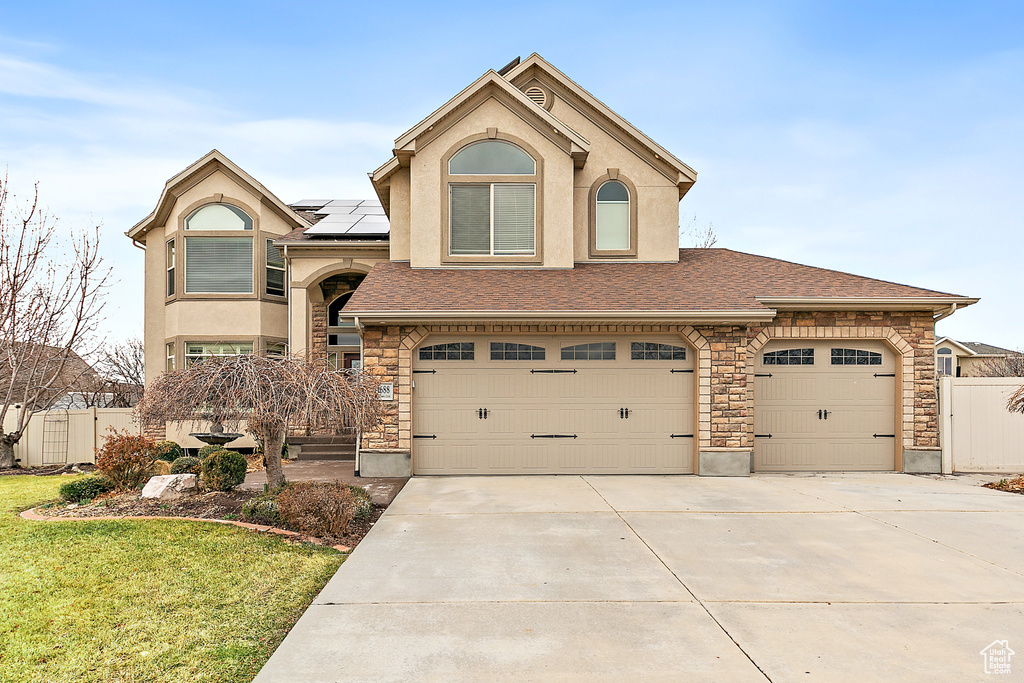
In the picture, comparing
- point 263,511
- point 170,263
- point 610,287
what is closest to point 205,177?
point 170,263

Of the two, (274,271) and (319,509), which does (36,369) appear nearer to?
(274,271)

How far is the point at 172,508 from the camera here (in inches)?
328

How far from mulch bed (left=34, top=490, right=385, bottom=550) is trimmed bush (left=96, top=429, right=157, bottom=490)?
1.21 ft

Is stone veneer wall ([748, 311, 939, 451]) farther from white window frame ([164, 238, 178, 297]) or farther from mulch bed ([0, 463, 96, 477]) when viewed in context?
mulch bed ([0, 463, 96, 477])

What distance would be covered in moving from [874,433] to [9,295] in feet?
61.1

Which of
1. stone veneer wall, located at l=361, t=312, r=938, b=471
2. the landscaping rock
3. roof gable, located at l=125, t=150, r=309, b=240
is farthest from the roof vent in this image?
the landscaping rock

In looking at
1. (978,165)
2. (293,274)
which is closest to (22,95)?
(293,274)

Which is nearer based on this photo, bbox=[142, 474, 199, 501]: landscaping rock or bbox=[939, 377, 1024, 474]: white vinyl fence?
bbox=[142, 474, 199, 501]: landscaping rock

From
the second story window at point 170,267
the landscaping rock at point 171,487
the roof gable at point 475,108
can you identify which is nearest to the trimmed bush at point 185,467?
the landscaping rock at point 171,487

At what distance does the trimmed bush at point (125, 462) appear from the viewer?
9.44 metres

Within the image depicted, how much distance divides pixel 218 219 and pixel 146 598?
11.7 m

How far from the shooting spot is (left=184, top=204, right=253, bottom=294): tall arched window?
1479cm

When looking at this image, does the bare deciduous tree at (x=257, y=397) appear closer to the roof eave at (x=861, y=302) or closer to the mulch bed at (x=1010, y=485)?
the roof eave at (x=861, y=302)

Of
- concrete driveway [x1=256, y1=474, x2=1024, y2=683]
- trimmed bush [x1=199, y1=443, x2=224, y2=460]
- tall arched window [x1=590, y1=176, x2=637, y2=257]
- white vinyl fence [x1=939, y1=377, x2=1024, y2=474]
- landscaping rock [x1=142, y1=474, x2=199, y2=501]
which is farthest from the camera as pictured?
tall arched window [x1=590, y1=176, x2=637, y2=257]
